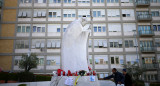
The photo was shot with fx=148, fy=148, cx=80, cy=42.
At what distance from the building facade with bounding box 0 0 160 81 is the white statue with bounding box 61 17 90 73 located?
830 inches

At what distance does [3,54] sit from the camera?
31422mm

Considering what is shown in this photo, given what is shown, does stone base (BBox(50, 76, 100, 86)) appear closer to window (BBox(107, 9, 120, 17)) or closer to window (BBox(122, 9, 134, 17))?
window (BBox(107, 9, 120, 17))

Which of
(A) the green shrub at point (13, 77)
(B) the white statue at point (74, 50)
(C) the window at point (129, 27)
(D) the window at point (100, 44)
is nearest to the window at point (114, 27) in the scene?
(C) the window at point (129, 27)

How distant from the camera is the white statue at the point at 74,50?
408 inches

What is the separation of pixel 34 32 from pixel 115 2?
19.9m

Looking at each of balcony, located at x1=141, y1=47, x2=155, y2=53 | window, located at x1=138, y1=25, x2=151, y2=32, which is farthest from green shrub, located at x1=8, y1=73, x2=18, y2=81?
window, located at x1=138, y1=25, x2=151, y2=32

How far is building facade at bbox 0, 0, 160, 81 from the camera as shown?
1246 inches

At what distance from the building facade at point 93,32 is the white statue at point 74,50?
2109cm

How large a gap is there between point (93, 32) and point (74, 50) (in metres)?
22.9

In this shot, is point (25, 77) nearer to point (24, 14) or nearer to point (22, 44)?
point (22, 44)

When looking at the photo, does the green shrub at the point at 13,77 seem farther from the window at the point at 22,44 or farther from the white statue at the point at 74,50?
the white statue at the point at 74,50

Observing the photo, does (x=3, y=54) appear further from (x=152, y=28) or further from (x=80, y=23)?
(x=152, y=28)

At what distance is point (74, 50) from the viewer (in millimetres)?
10609

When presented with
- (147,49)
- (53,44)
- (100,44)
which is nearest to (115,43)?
(100,44)
